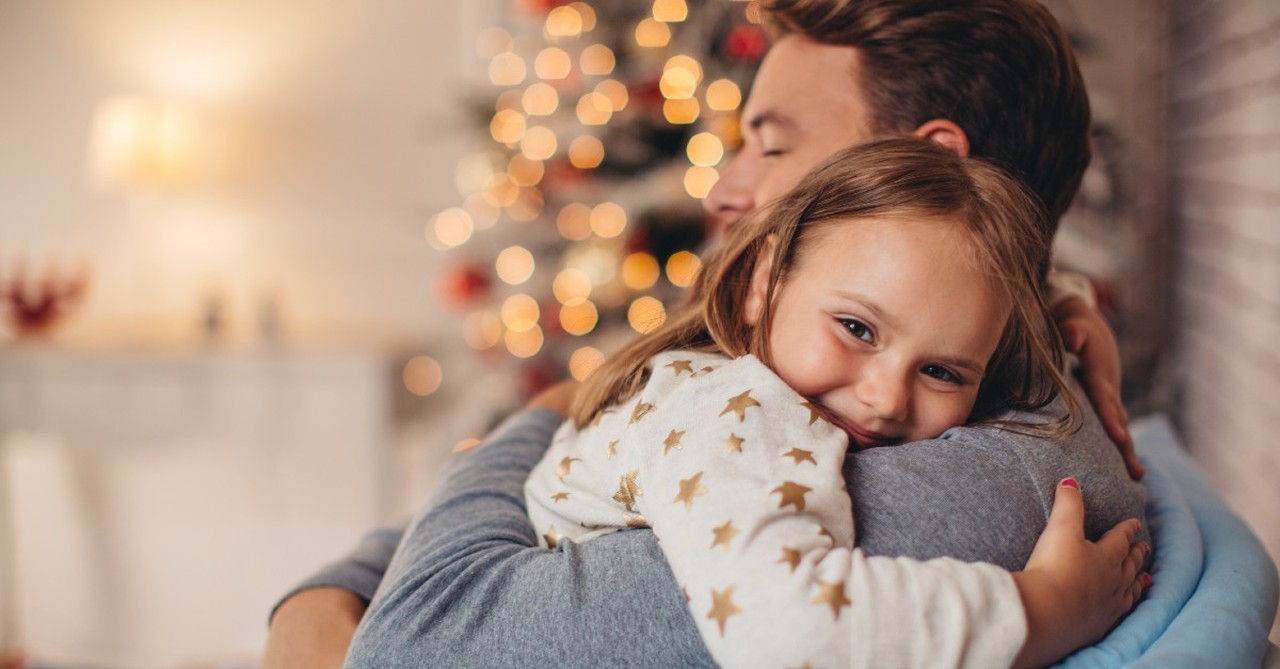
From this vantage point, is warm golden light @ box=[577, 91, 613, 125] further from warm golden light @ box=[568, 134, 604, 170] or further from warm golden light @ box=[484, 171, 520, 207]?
warm golden light @ box=[484, 171, 520, 207]

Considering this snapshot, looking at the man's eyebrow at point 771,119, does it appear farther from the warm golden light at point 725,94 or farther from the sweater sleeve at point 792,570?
the warm golden light at point 725,94

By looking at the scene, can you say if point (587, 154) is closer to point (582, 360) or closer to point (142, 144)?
point (582, 360)

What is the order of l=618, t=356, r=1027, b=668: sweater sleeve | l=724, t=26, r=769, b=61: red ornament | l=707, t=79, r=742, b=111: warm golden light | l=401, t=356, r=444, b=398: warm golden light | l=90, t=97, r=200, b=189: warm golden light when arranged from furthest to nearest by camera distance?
l=401, t=356, r=444, b=398: warm golden light < l=90, t=97, r=200, b=189: warm golden light < l=707, t=79, r=742, b=111: warm golden light < l=724, t=26, r=769, b=61: red ornament < l=618, t=356, r=1027, b=668: sweater sleeve

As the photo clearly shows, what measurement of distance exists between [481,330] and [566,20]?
1.13 m

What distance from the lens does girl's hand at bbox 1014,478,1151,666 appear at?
2.21ft

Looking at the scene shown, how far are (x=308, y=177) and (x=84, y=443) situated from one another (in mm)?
1262

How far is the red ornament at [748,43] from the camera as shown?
288 cm

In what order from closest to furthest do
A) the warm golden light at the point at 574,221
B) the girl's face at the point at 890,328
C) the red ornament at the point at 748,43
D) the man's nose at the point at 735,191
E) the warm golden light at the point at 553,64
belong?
the girl's face at the point at 890,328 < the man's nose at the point at 735,191 < the red ornament at the point at 748,43 < the warm golden light at the point at 574,221 < the warm golden light at the point at 553,64

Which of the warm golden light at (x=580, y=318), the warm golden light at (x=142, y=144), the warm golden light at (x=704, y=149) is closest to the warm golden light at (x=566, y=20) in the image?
the warm golden light at (x=704, y=149)

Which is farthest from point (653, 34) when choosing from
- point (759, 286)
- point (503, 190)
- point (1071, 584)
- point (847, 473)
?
point (1071, 584)

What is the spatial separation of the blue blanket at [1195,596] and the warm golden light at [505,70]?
3114 mm

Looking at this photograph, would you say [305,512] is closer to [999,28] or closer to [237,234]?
[237,234]

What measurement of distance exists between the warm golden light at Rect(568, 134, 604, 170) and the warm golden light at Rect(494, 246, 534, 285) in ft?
1.27

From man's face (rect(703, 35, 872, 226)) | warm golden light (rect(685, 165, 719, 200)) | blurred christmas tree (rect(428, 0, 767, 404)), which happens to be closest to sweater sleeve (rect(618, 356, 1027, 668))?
man's face (rect(703, 35, 872, 226))
